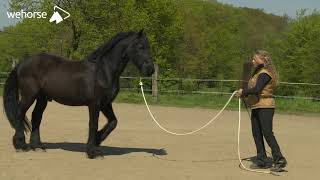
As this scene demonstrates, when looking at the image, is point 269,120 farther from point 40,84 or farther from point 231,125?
point 231,125

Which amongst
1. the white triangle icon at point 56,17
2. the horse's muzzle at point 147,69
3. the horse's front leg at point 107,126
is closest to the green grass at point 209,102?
the horse's front leg at point 107,126

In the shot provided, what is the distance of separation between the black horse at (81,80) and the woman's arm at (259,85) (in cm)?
156

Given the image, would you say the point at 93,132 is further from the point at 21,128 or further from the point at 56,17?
the point at 56,17

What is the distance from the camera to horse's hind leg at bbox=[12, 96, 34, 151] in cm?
823

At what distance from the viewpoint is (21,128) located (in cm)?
831

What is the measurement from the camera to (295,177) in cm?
682

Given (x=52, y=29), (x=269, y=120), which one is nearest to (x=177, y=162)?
(x=269, y=120)

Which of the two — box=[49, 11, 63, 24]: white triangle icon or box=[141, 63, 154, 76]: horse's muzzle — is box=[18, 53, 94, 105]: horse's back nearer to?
box=[141, 63, 154, 76]: horse's muzzle

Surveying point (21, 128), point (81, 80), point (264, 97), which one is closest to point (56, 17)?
point (21, 128)

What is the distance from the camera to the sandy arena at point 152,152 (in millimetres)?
6773

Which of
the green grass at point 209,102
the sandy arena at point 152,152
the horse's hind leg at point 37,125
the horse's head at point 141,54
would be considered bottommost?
the green grass at point 209,102

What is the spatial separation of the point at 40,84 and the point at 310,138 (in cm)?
612

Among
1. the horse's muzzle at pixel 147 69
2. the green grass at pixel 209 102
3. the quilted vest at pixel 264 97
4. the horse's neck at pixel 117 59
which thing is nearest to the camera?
the quilted vest at pixel 264 97

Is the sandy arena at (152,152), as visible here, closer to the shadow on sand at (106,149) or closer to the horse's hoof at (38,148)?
the shadow on sand at (106,149)
